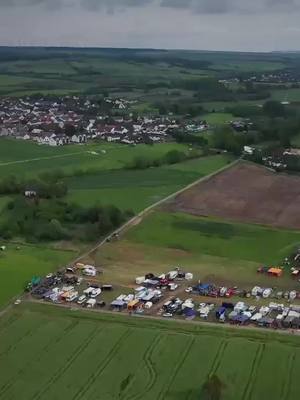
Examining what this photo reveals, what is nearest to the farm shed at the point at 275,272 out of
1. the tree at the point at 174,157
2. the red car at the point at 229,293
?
the red car at the point at 229,293

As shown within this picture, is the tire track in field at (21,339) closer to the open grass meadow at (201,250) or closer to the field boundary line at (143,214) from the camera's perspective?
the open grass meadow at (201,250)

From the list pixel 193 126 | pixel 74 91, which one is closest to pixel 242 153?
pixel 193 126

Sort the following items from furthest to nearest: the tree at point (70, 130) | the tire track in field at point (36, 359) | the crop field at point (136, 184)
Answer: the tree at point (70, 130) < the crop field at point (136, 184) < the tire track in field at point (36, 359)

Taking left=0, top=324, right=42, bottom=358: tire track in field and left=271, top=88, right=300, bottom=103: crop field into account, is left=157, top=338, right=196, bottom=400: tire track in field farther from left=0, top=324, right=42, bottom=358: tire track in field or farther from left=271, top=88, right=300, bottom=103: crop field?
left=271, top=88, right=300, bottom=103: crop field

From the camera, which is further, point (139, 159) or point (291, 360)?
point (139, 159)

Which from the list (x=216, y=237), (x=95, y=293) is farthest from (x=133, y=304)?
(x=216, y=237)

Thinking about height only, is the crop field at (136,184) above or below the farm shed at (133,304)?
below

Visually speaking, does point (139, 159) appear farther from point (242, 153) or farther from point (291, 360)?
point (291, 360)

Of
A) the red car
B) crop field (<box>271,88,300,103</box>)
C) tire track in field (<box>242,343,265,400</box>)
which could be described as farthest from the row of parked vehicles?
crop field (<box>271,88,300,103</box>)
